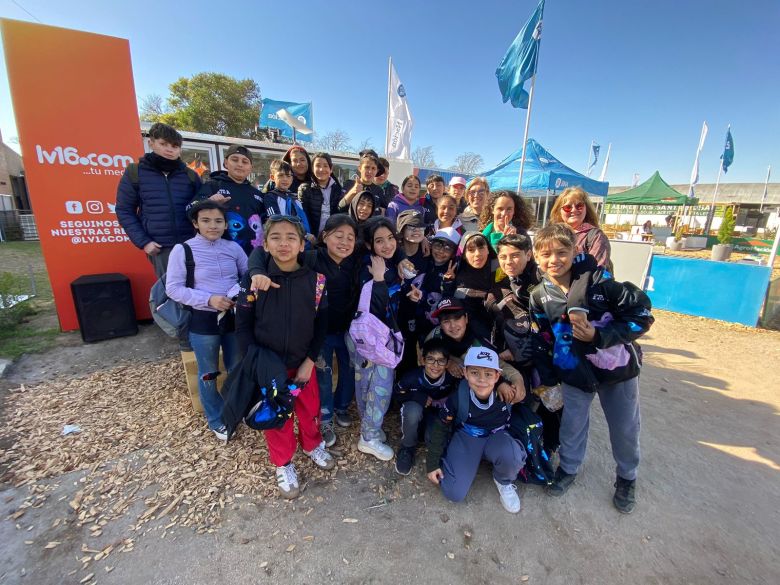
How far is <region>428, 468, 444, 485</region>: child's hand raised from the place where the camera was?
242 centimetres

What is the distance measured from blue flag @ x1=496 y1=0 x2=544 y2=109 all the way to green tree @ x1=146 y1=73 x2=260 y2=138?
16.5 m

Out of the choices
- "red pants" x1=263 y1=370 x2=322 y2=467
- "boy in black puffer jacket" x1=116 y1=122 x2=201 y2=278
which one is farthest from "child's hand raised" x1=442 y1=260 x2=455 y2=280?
"boy in black puffer jacket" x1=116 y1=122 x2=201 y2=278

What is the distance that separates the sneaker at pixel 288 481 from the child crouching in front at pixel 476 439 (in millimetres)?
959

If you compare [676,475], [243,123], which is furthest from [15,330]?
[243,123]

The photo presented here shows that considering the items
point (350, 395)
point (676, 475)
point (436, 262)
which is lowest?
point (676, 475)

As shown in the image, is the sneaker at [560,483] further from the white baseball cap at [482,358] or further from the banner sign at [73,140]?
the banner sign at [73,140]

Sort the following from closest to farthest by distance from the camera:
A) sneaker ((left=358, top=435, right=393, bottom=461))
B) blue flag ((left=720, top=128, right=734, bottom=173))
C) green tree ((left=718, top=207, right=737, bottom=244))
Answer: sneaker ((left=358, top=435, right=393, bottom=461)) → green tree ((left=718, top=207, right=737, bottom=244)) → blue flag ((left=720, top=128, right=734, bottom=173))

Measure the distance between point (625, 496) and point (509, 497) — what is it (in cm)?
84

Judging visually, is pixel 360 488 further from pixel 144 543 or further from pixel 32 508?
pixel 32 508

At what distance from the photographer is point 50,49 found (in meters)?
4.19

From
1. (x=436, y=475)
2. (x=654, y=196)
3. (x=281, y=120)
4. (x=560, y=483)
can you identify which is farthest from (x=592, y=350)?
(x=654, y=196)

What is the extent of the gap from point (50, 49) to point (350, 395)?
5.65 metres

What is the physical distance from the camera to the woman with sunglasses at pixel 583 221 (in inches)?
103

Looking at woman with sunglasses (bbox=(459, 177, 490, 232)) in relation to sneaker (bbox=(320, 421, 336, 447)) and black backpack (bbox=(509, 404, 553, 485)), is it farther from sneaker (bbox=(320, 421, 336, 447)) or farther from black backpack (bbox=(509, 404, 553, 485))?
sneaker (bbox=(320, 421, 336, 447))
